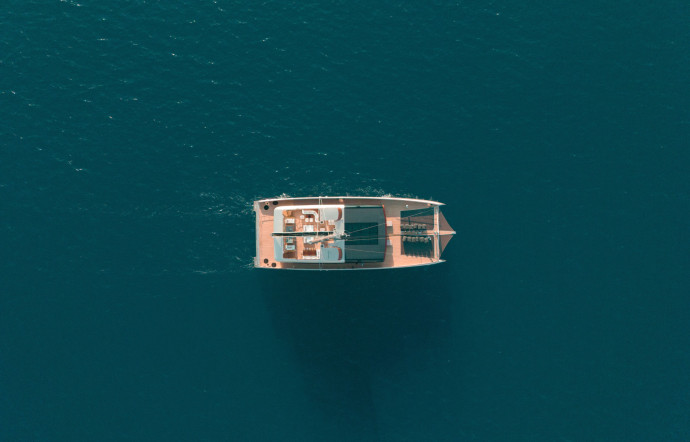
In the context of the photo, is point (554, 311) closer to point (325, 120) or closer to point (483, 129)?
point (483, 129)

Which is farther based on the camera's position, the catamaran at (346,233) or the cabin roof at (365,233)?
the cabin roof at (365,233)

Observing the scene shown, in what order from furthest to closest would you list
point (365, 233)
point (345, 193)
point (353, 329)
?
point (345, 193), point (353, 329), point (365, 233)

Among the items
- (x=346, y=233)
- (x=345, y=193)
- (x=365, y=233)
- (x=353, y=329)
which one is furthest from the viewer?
(x=345, y=193)

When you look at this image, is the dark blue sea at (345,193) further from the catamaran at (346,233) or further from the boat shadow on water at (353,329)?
the catamaran at (346,233)

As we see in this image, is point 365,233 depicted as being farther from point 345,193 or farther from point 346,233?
point 345,193

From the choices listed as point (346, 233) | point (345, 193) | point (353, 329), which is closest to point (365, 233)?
point (346, 233)

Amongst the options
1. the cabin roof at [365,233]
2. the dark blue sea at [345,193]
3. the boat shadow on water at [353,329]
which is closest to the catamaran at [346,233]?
the cabin roof at [365,233]
